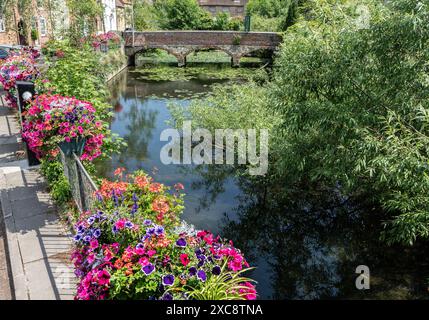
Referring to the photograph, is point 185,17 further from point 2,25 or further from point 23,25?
point 2,25

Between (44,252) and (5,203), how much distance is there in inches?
68.9

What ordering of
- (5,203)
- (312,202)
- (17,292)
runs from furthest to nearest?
(312,202), (5,203), (17,292)

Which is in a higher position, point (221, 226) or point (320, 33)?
point (320, 33)

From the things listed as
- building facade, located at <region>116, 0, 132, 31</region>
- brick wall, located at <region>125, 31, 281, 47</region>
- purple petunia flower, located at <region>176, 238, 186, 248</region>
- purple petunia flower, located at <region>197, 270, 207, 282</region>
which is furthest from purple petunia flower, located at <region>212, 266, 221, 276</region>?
building facade, located at <region>116, 0, 132, 31</region>

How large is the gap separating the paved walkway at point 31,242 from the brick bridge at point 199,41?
29.0 meters

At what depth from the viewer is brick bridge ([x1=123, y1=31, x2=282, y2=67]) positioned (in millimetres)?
34094

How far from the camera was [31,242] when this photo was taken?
195 inches

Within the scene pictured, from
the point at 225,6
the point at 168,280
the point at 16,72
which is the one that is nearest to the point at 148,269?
the point at 168,280

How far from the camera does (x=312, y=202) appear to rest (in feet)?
32.1
